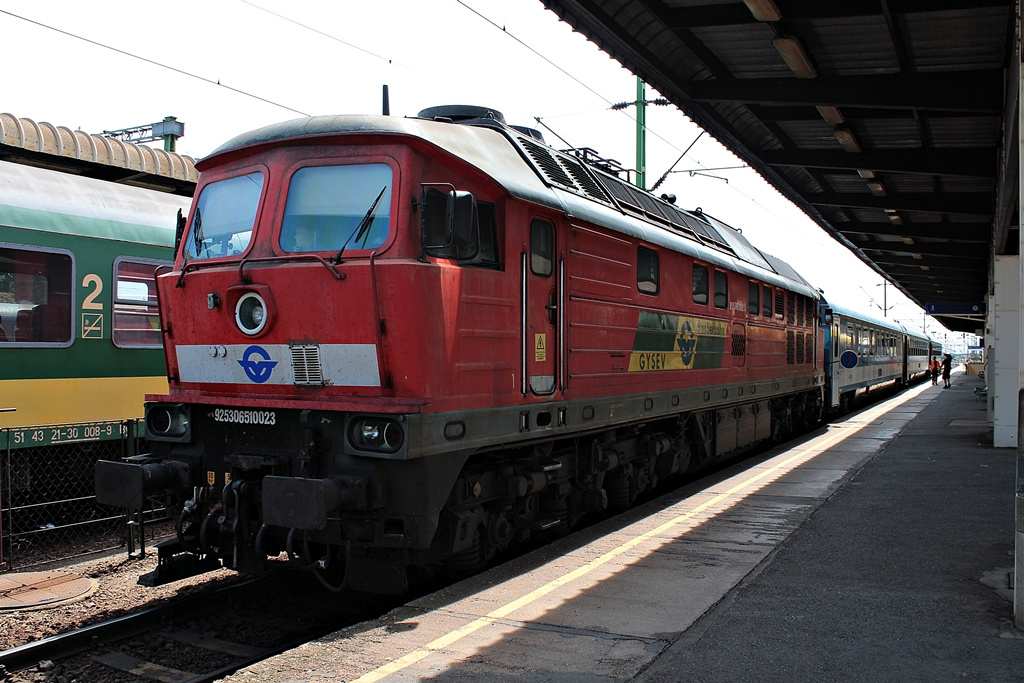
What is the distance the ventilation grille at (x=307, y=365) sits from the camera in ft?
19.3

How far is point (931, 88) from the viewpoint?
9.55 metres

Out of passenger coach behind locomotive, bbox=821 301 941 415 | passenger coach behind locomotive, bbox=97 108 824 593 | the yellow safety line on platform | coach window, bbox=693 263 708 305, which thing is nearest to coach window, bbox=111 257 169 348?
passenger coach behind locomotive, bbox=97 108 824 593

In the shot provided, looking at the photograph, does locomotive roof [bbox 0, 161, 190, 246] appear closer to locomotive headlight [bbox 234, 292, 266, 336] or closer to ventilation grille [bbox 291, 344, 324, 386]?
locomotive headlight [bbox 234, 292, 266, 336]

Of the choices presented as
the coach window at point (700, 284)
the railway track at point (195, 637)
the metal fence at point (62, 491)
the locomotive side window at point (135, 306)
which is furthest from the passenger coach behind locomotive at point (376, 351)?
the locomotive side window at point (135, 306)

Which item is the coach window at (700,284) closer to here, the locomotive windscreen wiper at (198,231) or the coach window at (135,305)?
the locomotive windscreen wiper at (198,231)

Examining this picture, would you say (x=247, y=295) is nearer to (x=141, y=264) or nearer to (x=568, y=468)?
(x=568, y=468)

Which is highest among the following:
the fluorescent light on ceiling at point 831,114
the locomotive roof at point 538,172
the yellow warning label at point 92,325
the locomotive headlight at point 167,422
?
the fluorescent light on ceiling at point 831,114

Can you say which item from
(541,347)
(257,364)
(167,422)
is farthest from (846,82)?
(167,422)

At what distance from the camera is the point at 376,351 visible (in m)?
5.62

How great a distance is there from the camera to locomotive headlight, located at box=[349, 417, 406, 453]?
5492mm

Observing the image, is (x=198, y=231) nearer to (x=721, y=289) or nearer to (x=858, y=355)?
(x=721, y=289)

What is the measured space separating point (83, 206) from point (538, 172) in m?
5.46

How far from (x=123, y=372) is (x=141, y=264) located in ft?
4.25

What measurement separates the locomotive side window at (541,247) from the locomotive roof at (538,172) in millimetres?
206
